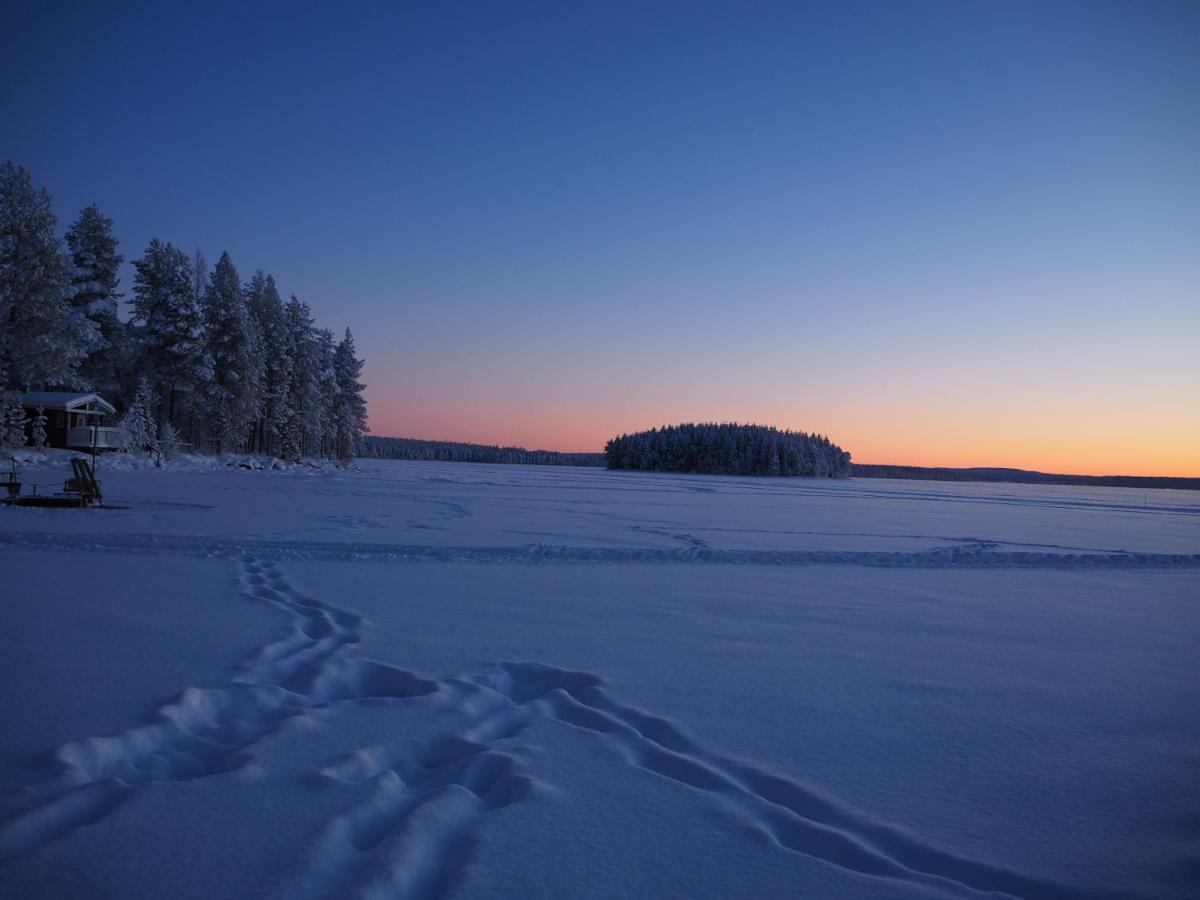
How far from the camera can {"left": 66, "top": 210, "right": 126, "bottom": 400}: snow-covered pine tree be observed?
3759 centimetres

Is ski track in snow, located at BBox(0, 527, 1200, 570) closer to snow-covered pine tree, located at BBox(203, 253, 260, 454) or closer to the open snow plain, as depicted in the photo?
the open snow plain

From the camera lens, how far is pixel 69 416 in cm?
3762

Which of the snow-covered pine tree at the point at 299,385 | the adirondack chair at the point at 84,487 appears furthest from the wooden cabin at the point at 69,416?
the adirondack chair at the point at 84,487

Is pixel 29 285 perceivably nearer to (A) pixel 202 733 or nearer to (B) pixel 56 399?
(B) pixel 56 399

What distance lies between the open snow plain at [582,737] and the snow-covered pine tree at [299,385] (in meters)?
45.9

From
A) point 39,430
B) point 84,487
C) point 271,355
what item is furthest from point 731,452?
point 84,487

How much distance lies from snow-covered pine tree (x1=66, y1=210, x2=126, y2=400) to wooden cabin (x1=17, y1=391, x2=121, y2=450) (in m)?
2.16

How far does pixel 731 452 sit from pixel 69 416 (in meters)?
85.9

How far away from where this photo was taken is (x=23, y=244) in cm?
2838

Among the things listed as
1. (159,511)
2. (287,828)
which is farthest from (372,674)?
(159,511)

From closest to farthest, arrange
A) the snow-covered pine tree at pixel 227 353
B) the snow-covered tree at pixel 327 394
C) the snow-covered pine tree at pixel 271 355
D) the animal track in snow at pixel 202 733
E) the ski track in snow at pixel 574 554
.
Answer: the animal track in snow at pixel 202 733, the ski track in snow at pixel 574 554, the snow-covered pine tree at pixel 227 353, the snow-covered pine tree at pixel 271 355, the snow-covered tree at pixel 327 394

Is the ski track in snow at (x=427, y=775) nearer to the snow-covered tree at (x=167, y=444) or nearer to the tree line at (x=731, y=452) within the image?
the snow-covered tree at (x=167, y=444)

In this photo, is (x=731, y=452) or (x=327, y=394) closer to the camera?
(x=327, y=394)

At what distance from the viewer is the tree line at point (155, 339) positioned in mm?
28500
